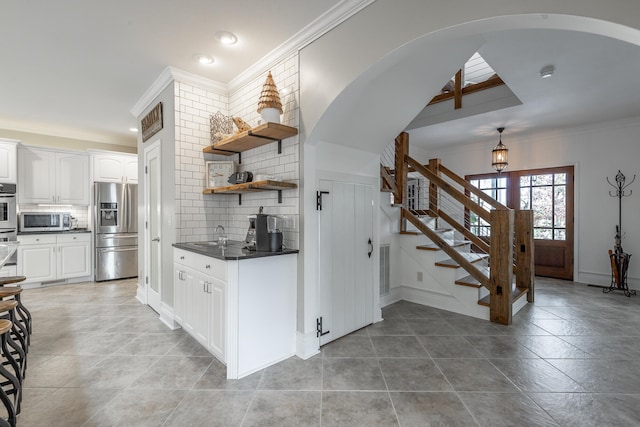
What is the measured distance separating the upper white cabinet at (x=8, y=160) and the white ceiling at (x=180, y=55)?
0.46 metres

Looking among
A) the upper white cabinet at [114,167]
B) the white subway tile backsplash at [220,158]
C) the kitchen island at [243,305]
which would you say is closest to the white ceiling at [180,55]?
the white subway tile backsplash at [220,158]

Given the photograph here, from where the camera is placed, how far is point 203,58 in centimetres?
299

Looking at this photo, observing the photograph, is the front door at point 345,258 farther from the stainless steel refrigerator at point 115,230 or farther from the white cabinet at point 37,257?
the white cabinet at point 37,257

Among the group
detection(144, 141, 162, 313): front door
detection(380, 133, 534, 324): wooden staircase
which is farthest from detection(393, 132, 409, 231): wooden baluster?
detection(144, 141, 162, 313): front door

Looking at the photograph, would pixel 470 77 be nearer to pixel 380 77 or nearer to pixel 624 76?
pixel 624 76

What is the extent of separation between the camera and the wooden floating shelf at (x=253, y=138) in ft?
8.37

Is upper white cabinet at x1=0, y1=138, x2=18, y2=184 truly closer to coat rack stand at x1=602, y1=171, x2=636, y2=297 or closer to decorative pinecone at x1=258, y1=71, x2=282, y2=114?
decorative pinecone at x1=258, y1=71, x2=282, y2=114

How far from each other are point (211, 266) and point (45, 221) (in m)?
4.99

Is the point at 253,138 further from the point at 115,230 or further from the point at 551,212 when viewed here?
the point at 551,212

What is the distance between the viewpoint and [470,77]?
212 inches

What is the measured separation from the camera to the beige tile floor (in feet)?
6.09

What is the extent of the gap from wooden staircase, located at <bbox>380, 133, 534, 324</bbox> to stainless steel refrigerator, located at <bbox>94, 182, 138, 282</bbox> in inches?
198

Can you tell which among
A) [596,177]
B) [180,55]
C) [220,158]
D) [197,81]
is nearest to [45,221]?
[220,158]

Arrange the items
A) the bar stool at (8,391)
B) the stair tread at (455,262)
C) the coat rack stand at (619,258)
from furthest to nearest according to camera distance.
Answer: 1. the coat rack stand at (619,258)
2. the stair tread at (455,262)
3. the bar stool at (8,391)
